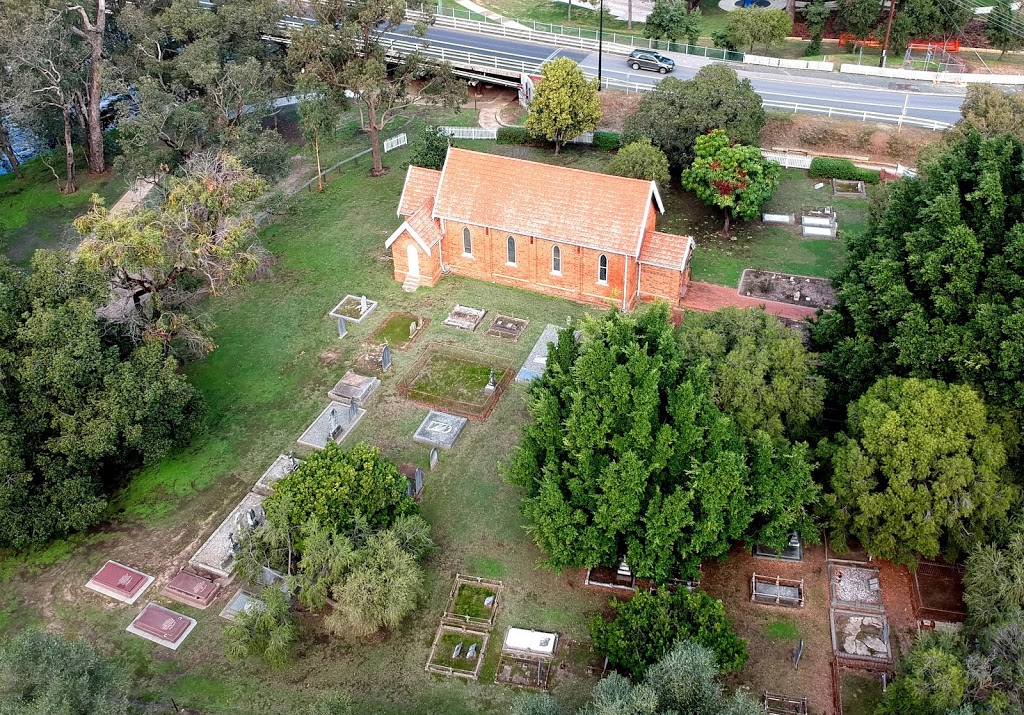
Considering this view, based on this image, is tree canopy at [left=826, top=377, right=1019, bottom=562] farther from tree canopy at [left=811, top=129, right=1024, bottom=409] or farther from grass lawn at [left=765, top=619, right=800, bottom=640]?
grass lawn at [left=765, top=619, right=800, bottom=640]

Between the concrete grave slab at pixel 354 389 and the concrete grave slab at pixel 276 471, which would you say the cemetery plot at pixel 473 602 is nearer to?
the concrete grave slab at pixel 276 471

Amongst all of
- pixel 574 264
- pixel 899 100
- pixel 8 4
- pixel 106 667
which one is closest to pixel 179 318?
pixel 106 667

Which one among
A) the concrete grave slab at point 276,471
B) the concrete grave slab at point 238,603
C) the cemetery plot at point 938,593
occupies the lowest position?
the concrete grave slab at point 238,603

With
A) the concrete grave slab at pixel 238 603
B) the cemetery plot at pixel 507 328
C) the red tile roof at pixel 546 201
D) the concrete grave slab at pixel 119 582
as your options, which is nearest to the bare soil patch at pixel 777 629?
the cemetery plot at pixel 507 328

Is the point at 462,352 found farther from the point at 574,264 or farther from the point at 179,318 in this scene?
the point at 179,318

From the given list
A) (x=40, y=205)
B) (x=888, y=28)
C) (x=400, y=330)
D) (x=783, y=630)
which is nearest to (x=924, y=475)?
(x=783, y=630)

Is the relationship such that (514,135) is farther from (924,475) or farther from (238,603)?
(238,603)
